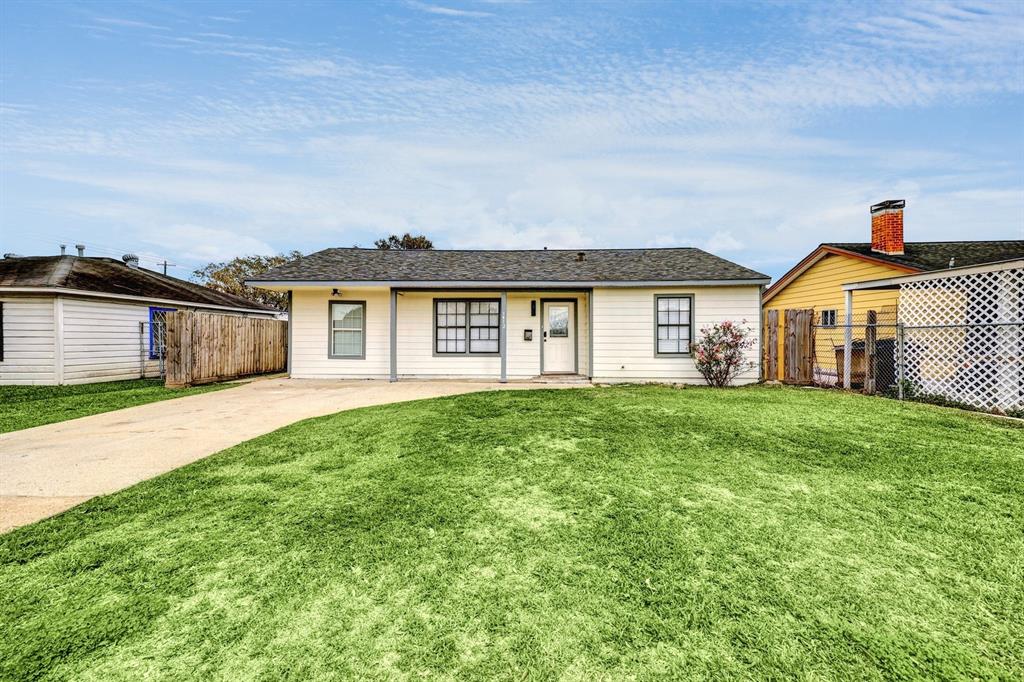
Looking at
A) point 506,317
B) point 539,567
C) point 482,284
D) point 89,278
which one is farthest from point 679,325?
point 89,278

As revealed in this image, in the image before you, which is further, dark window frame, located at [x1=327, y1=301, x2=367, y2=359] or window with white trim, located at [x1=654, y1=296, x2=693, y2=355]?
dark window frame, located at [x1=327, y1=301, x2=367, y2=359]

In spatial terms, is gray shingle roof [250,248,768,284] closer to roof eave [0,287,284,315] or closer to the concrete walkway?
the concrete walkway

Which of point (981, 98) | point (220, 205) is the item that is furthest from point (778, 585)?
point (220, 205)

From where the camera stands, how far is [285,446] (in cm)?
528

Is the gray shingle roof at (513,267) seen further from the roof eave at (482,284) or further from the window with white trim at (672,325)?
the window with white trim at (672,325)

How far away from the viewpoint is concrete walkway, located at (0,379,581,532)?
13.1ft

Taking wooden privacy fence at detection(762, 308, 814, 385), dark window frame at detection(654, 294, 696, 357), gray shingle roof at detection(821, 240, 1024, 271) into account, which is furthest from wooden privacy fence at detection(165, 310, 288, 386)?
gray shingle roof at detection(821, 240, 1024, 271)

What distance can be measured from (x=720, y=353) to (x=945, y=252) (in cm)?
860

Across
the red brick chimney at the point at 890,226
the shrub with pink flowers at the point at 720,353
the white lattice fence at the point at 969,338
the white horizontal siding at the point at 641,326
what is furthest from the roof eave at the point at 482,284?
the red brick chimney at the point at 890,226

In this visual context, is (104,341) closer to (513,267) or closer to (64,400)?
(64,400)

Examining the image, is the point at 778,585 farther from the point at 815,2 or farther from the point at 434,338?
the point at 815,2

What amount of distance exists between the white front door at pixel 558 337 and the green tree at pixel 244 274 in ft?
87.5

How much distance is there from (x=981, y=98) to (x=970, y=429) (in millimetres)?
17052

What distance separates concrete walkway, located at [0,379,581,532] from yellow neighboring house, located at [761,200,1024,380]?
11499mm
